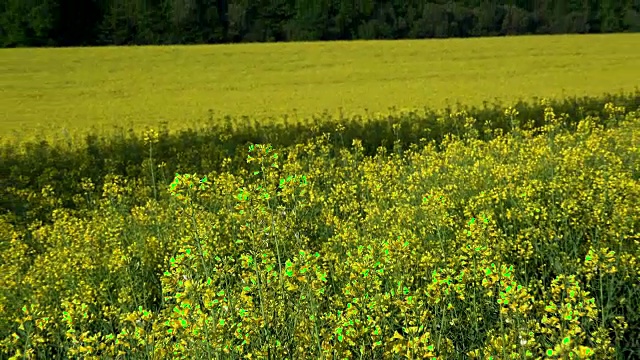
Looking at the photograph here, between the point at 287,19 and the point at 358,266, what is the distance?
1502 inches

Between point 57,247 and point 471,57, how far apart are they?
99.4 feet

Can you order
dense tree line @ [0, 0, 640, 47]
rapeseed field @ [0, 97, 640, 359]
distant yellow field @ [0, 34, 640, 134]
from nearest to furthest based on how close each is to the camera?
rapeseed field @ [0, 97, 640, 359]
distant yellow field @ [0, 34, 640, 134]
dense tree line @ [0, 0, 640, 47]

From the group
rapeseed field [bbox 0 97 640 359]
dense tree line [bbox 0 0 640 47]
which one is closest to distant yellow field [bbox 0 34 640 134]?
dense tree line [bbox 0 0 640 47]

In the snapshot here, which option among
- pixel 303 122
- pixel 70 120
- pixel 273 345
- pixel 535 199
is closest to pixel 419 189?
pixel 535 199

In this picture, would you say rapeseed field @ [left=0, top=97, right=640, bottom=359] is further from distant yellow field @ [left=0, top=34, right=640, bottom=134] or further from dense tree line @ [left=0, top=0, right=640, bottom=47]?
dense tree line @ [left=0, top=0, right=640, bottom=47]

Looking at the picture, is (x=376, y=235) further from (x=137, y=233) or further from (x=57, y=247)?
(x=57, y=247)

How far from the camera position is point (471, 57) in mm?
33812

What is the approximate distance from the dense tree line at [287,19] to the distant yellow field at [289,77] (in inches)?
103

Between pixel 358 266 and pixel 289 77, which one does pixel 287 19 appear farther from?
pixel 358 266

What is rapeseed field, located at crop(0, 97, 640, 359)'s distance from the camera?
278cm

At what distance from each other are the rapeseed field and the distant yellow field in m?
12.0

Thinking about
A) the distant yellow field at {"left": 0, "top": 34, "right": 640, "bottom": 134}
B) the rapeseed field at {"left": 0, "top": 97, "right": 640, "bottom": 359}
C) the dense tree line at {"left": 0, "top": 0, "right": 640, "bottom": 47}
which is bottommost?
the distant yellow field at {"left": 0, "top": 34, "right": 640, "bottom": 134}

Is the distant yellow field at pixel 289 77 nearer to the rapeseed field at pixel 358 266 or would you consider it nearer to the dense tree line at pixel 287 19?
the dense tree line at pixel 287 19

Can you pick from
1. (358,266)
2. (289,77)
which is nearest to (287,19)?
(289,77)
